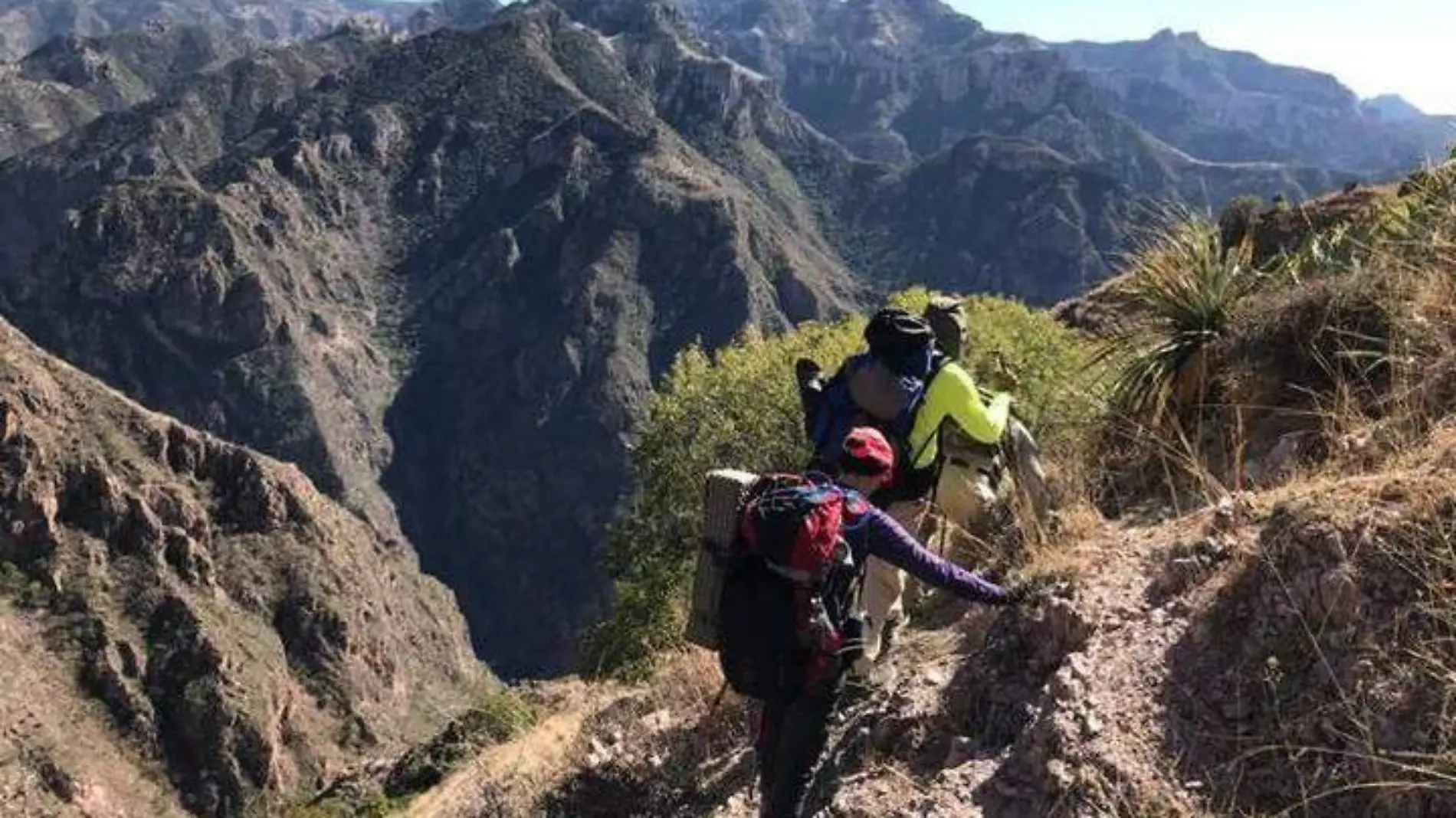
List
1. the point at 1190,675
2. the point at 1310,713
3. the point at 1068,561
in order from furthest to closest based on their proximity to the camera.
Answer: the point at 1068,561 < the point at 1190,675 < the point at 1310,713

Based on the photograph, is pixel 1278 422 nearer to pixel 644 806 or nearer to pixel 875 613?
pixel 875 613

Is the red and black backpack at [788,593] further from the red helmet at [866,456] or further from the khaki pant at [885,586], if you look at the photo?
the khaki pant at [885,586]

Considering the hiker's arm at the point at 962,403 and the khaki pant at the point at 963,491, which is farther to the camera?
the khaki pant at the point at 963,491

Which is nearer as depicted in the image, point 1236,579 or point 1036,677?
point 1236,579

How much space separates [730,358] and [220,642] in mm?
83170

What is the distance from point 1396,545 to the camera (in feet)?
14.1

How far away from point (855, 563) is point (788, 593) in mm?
362

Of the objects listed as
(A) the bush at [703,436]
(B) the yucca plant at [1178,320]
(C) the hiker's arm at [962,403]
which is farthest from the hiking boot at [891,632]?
(A) the bush at [703,436]

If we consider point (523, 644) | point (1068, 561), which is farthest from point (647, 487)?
point (523, 644)

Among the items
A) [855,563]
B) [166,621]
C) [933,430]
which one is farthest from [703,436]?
[166,621]

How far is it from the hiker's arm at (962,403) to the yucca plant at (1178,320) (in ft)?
6.80

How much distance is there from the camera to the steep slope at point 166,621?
286 feet

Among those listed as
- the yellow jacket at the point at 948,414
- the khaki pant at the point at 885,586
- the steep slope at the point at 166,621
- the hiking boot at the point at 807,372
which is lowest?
the steep slope at the point at 166,621

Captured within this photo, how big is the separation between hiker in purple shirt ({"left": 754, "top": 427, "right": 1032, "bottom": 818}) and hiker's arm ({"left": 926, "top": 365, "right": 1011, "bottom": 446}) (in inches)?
33.0
